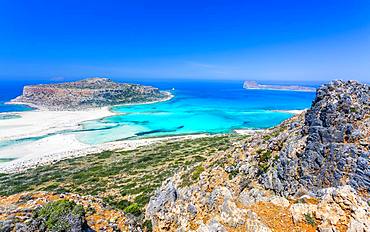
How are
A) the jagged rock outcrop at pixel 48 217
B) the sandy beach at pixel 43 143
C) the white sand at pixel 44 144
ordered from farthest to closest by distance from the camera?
the sandy beach at pixel 43 143 < the white sand at pixel 44 144 < the jagged rock outcrop at pixel 48 217

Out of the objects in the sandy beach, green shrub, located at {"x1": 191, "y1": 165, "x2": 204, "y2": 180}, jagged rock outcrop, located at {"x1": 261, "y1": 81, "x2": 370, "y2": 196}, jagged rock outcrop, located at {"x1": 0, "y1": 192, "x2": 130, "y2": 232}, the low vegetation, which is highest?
jagged rock outcrop, located at {"x1": 261, "y1": 81, "x2": 370, "y2": 196}

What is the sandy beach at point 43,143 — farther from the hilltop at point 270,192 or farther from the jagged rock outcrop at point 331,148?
the jagged rock outcrop at point 331,148

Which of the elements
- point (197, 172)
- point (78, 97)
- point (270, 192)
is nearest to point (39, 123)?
point (78, 97)

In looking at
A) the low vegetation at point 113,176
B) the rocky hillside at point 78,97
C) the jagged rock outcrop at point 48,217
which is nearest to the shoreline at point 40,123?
the rocky hillside at point 78,97

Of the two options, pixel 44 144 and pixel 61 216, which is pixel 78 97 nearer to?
pixel 44 144

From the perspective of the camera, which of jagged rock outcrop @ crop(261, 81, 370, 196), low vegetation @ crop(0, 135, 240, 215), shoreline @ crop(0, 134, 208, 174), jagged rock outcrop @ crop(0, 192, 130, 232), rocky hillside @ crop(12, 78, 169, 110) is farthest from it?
rocky hillside @ crop(12, 78, 169, 110)

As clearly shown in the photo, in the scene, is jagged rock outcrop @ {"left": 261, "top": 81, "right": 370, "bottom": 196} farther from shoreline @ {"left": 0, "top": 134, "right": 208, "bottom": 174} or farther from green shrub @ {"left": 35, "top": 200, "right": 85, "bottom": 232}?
shoreline @ {"left": 0, "top": 134, "right": 208, "bottom": 174}

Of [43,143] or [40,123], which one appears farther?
[40,123]

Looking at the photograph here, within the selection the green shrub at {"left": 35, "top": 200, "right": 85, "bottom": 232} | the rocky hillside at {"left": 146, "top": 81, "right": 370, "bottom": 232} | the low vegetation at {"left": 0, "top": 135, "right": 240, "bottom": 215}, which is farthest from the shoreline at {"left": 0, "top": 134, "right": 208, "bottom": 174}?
the green shrub at {"left": 35, "top": 200, "right": 85, "bottom": 232}

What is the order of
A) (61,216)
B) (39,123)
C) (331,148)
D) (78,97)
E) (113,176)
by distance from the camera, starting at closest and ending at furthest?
(61,216) → (331,148) → (113,176) → (39,123) → (78,97)
